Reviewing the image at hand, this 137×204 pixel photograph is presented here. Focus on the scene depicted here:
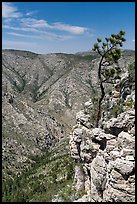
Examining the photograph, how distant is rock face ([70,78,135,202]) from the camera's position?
1806 centimetres

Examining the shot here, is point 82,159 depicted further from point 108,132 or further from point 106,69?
point 106,69

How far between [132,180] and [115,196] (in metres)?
1.65

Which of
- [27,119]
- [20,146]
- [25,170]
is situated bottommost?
[25,170]

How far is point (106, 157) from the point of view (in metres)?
21.7

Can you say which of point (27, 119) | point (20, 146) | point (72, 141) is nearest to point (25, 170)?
point (20, 146)

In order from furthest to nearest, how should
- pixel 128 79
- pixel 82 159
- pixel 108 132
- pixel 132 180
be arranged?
pixel 128 79 < pixel 82 159 < pixel 108 132 < pixel 132 180

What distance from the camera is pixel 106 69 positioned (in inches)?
1115

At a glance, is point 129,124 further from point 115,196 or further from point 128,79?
point 128,79

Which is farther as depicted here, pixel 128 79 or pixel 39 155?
pixel 39 155

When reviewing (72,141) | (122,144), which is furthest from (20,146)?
(122,144)

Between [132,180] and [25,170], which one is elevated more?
[132,180]

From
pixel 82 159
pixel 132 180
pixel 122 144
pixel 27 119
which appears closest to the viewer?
Answer: pixel 132 180

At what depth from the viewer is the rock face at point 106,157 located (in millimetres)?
18062

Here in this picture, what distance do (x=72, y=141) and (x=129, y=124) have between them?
9.13m
